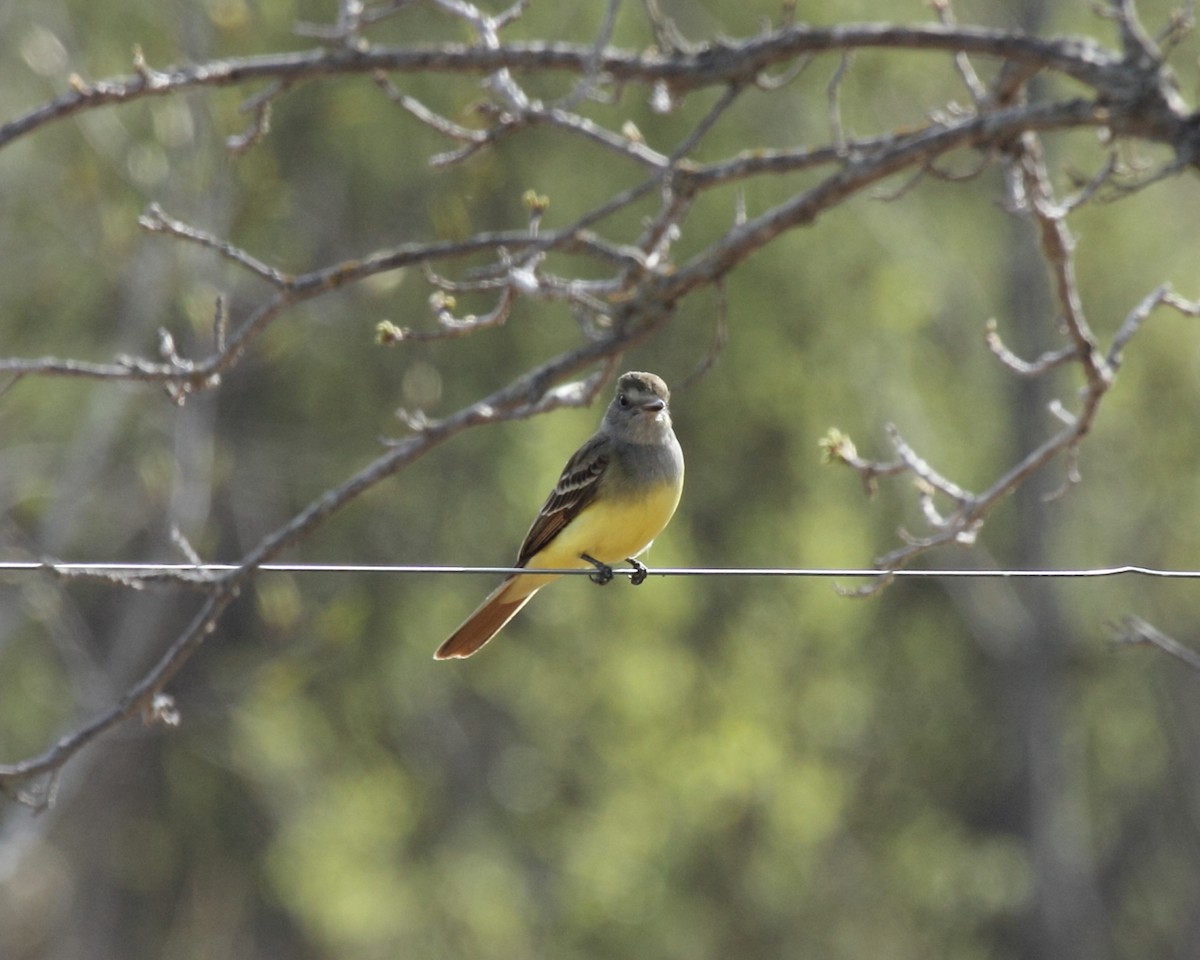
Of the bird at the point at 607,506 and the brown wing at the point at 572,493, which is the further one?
the brown wing at the point at 572,493

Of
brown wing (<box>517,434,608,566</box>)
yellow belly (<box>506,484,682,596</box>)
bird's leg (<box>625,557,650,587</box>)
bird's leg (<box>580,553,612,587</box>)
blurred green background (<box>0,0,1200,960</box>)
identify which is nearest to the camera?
bird's leg (<box>580,553,612,587</box>)

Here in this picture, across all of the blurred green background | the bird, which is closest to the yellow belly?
the bird

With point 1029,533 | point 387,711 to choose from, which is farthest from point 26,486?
point 1029,533

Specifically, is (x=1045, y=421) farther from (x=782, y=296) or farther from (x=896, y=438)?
(x=896, y=438)

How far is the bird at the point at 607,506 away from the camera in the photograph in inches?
249

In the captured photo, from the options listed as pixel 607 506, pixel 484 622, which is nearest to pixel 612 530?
pixel 607 506

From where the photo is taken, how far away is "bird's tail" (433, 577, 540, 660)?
6352 millimetres

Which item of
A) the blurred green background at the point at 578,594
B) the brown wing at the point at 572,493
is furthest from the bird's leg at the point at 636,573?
the blurred green background at the point at 578,594

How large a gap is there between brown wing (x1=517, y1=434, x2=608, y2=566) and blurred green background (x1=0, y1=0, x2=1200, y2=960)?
3803 millimetres

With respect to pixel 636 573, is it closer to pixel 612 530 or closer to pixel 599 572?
pixel 612 530

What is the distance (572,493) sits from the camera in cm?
673

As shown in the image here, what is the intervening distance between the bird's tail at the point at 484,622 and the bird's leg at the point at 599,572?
0.24 metres

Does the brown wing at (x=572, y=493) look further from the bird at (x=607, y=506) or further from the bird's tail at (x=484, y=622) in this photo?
the bird's tail at (x=484, y=622)

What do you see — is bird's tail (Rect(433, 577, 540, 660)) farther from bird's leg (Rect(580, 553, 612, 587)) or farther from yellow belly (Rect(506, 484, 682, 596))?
bird's leg (Rect(580, 553, 612, 587))
